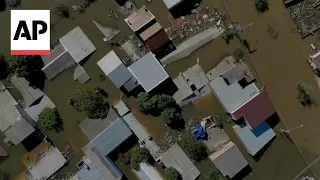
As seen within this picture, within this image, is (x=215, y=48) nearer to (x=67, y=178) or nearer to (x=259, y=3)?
(x=259, y=3)

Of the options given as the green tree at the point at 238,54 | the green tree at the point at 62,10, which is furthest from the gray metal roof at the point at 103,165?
the green tree at the point at 238,54

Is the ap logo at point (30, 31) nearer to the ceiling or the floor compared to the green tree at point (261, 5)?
nearer to the ceiling

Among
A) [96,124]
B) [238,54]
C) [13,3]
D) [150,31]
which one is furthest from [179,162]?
[13,3]

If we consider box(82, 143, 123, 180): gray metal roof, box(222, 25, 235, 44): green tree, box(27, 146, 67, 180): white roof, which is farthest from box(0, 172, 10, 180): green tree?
box(222, 25, 235, 44): green tree

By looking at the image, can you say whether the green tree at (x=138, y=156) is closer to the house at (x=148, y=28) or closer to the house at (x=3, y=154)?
→ the house at (x=148, y=28)

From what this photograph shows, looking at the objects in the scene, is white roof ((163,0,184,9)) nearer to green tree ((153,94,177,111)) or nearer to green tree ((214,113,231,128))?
green tree ((153,94,177,111))

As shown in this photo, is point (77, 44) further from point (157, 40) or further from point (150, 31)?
point (157, 40)

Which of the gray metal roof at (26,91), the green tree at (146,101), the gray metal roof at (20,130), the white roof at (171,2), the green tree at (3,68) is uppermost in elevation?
the green tree at (3,68)
